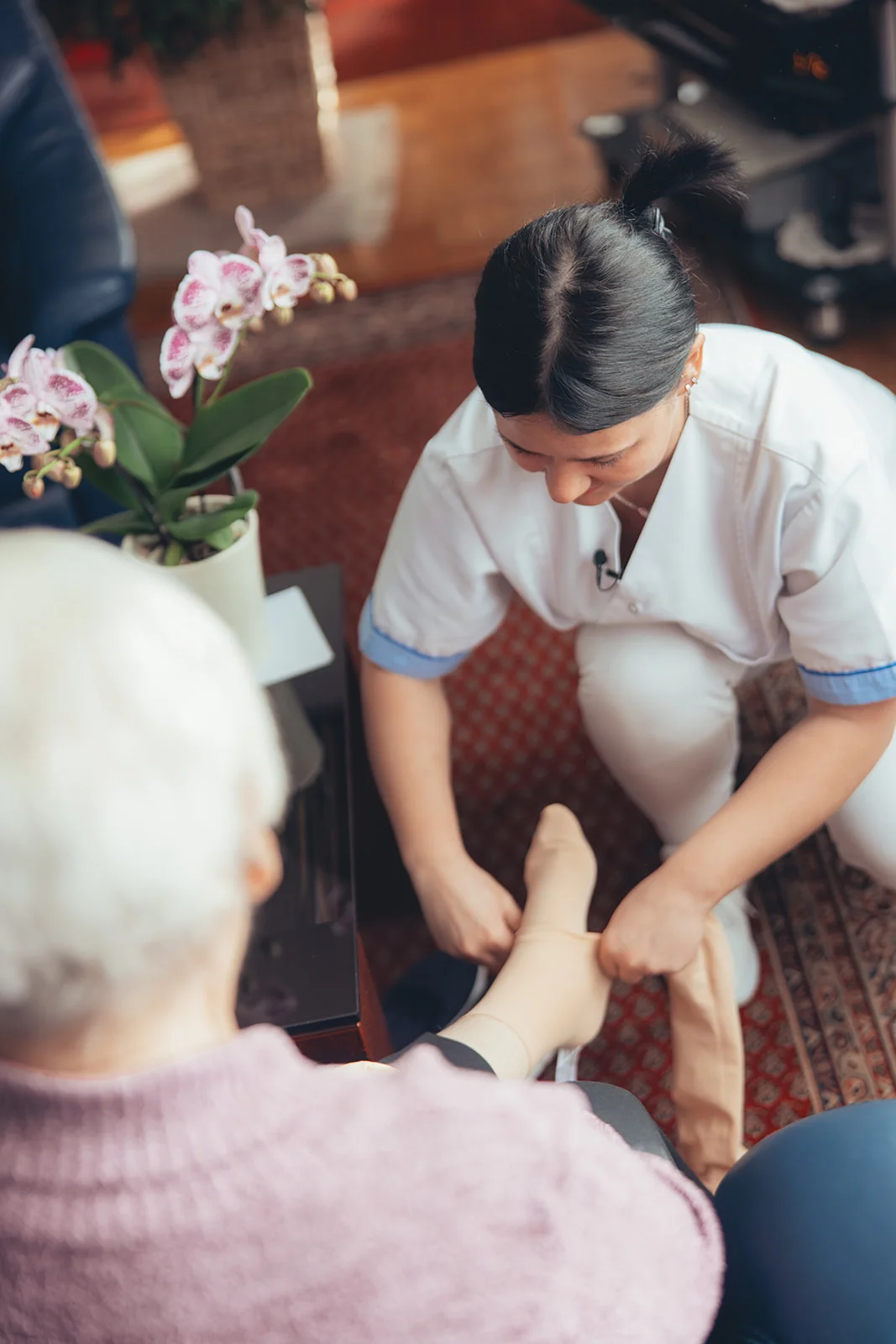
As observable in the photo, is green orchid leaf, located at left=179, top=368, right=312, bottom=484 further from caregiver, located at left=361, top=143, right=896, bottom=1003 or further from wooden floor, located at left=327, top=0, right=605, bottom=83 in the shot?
wooden floor, located at left=327, top=0, right=605, bottom=83

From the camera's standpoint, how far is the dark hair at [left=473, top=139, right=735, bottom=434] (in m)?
0.86

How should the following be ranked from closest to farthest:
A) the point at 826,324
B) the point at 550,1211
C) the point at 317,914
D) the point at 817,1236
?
the point at 550,1211 < the point at 817,1236 < the point at 317,914 < the point at 826,324

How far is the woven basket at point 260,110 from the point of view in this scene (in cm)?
289

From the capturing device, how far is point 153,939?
0.46m

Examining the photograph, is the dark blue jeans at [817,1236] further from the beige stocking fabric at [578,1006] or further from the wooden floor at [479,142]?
the wooden floor at [479,142]

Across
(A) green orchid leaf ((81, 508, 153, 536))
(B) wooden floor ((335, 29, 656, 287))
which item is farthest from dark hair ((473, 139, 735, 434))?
(B) wooden floor ((335, 29, 656, 287))

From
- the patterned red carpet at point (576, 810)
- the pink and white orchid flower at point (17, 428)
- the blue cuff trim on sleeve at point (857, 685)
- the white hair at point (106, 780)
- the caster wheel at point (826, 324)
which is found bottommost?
the patterned red carpet at point (576, 810)

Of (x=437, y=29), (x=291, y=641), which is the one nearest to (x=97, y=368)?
(x=291, y=641)

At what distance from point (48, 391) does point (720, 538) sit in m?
0.61

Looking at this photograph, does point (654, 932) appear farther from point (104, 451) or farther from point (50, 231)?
point (50, 231)

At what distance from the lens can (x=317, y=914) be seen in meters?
1.12

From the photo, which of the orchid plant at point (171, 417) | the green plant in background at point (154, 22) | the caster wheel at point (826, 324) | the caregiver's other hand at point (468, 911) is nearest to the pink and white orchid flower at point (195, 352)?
the orchid plant at point (171, 417)

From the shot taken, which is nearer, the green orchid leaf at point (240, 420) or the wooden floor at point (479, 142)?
the green orchid leaf at point (240, 420)

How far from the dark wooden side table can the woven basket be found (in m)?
2.10
